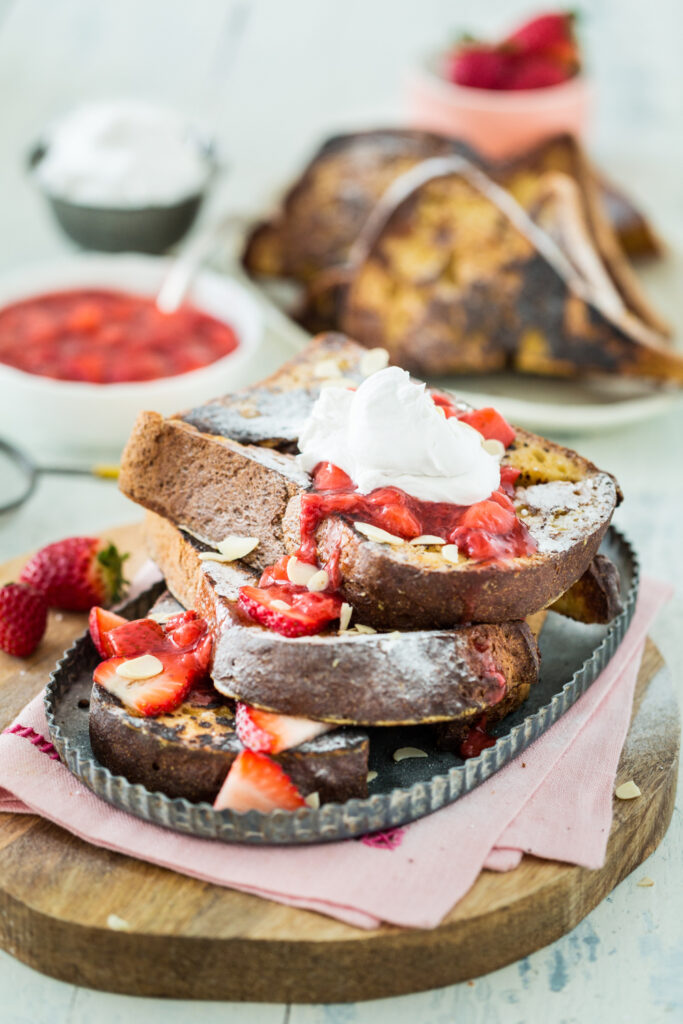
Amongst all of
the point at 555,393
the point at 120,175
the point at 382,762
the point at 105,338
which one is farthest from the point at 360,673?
the point at 120,175

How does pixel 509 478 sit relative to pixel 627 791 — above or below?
above

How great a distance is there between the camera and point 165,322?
4395 millimetres

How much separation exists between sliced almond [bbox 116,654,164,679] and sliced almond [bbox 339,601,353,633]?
38cm

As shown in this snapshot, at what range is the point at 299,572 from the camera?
2.53 metres

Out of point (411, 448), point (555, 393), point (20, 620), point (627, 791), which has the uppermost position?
point (411, 448)

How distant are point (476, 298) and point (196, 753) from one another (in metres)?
2.50

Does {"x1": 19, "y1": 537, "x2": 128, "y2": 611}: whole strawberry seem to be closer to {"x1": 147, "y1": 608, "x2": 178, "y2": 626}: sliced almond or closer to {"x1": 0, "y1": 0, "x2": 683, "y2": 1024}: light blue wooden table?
{"x1": 147, "y1": 608, "x2": 178, "y2": 626}: sliced almond

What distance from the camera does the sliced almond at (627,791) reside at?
251cm

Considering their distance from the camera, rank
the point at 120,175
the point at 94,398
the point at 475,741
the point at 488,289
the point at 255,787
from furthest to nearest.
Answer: the point at 120,175
the point at 488,289
the point at 94,398
the point at 475,741
the point at 255,787

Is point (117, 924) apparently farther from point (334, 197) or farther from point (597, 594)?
point (334, 197)

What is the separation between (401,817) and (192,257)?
9.30 feet

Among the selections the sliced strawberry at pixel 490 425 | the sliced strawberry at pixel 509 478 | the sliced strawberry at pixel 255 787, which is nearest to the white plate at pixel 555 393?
the sliced strawberry at pixel 490 425

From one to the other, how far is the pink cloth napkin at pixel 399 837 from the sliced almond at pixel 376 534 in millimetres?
531

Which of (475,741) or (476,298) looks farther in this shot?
(476,298)
